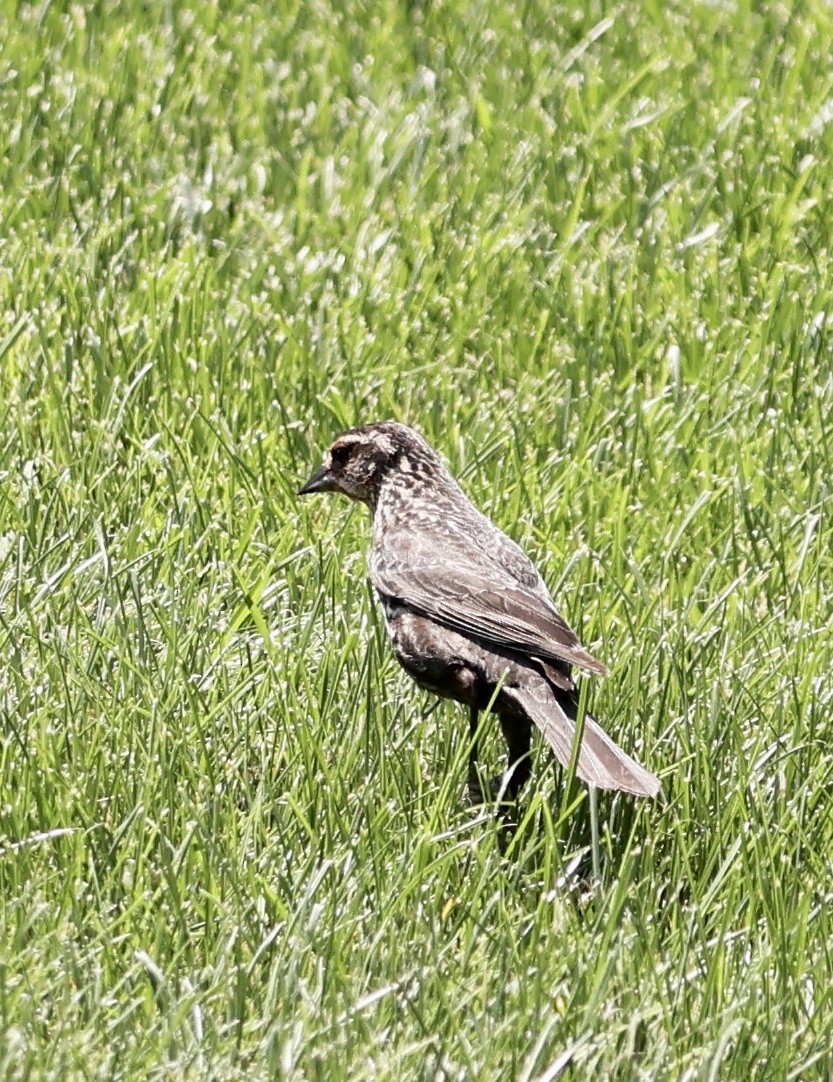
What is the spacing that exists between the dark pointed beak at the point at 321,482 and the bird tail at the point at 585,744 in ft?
4.09

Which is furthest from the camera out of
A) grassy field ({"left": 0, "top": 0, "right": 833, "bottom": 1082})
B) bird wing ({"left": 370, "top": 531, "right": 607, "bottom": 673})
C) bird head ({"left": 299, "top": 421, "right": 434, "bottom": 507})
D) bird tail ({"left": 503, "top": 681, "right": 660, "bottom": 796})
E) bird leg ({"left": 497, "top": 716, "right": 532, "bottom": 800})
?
bird head ({"left": 299, "top": 421, "right": 434, "bottom": 507})

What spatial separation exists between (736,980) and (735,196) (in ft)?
15.6

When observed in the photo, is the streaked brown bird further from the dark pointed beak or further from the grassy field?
the dark pointed beak

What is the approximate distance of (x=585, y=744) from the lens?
4.50 meters

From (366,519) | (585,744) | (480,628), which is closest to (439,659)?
(480,628)

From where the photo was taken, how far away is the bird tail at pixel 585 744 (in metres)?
4.37

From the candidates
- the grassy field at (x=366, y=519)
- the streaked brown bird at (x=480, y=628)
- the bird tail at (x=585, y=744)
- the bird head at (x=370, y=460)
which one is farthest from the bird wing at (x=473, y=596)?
the bird head at (x=370, y=460)

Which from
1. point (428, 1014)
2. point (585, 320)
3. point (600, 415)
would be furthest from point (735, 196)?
point (428, 1014)

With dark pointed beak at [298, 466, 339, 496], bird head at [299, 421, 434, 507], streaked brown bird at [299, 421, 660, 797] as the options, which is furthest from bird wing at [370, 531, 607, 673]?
dark pointed beak at [298, 466, 339, 496]

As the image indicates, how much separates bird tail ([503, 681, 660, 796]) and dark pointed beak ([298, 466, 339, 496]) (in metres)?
1.25

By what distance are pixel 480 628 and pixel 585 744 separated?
480 millimetres

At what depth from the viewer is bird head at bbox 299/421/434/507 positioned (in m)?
5.62

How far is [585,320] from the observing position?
23.9 feet

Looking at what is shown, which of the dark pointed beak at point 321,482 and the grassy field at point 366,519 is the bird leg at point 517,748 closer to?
the grassy field at point 366,519
